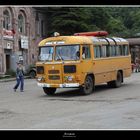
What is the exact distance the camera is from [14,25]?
132 ft

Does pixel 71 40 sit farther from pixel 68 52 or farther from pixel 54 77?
pixel 54 77

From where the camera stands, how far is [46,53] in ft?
59.4

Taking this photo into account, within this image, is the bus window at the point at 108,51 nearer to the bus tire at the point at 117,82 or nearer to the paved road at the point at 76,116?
the bus tire at the point at 117,82

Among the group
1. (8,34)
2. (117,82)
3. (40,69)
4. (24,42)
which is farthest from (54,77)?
(24,42)

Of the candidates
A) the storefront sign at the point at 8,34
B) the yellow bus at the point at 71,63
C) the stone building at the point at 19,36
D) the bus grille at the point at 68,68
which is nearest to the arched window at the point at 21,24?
the stone building at the point at 19,36

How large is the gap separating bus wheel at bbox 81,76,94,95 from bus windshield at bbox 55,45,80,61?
1115mm

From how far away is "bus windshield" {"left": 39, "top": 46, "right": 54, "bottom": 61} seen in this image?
58.7 ft

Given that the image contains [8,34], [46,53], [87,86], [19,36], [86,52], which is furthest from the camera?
[19,36]

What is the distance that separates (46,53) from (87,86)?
7.75 feet

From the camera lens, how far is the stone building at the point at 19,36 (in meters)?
38.6
